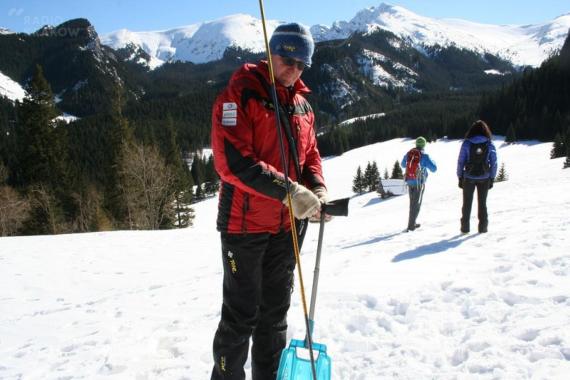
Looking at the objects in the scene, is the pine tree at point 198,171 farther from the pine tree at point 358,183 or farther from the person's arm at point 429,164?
the person's arm at point 429,164

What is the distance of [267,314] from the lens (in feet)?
9.84

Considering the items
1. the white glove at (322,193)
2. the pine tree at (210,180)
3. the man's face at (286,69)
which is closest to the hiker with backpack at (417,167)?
the white glove at (322,193)

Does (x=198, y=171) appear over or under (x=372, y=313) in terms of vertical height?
under

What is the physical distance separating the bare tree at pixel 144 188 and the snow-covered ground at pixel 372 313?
19354 mm

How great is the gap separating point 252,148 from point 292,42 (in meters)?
0.73

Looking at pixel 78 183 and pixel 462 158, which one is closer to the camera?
pixel 462 158

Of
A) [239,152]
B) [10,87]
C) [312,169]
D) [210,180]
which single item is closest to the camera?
[239,152]

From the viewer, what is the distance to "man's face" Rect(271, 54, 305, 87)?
251cm

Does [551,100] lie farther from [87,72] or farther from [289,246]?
[87,72]

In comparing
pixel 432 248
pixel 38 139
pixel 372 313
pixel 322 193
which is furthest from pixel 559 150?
pixel 38 139

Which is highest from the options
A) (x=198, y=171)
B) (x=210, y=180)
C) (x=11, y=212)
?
(x=11, y=212)

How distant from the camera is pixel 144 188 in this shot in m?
27.5

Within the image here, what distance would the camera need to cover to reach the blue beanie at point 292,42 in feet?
8.09

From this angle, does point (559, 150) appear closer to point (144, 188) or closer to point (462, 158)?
point (144, 188)
